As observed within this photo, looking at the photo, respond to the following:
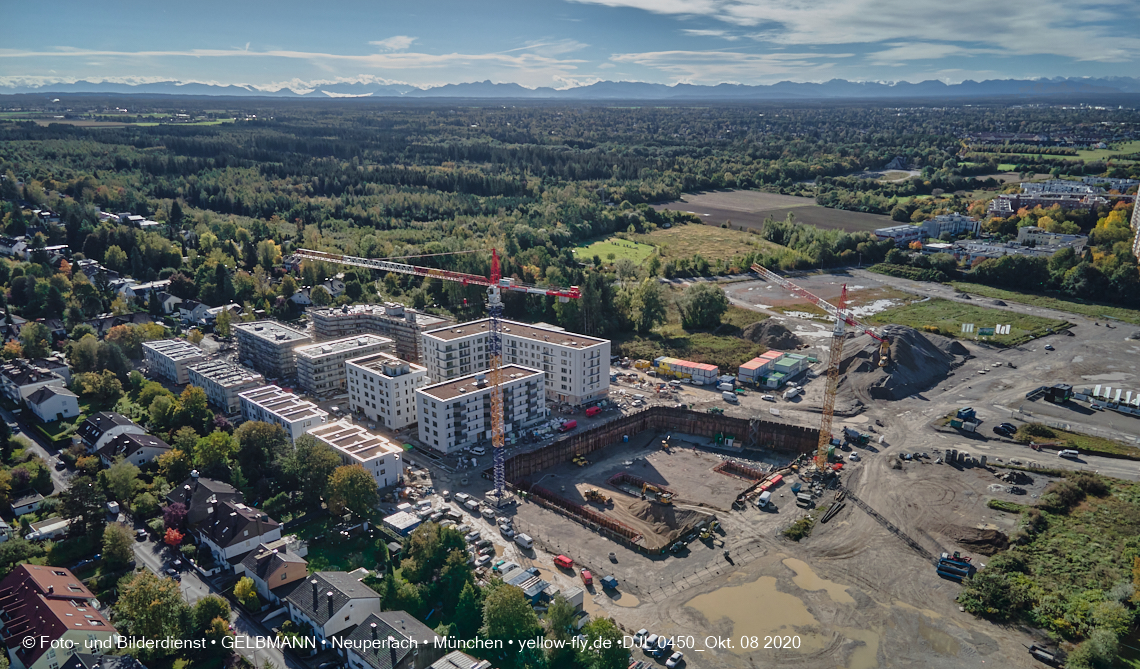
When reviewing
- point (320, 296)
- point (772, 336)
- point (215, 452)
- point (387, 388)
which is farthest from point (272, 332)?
point (772, 336)

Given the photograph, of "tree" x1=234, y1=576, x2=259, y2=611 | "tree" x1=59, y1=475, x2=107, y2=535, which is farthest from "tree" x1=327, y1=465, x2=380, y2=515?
"tree" x1=59, y1=475, x2=107, y2=535

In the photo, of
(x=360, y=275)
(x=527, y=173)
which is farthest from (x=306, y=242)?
(x=527, y=173)

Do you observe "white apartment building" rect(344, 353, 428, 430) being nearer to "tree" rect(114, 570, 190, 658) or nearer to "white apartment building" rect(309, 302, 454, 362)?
"white apartment building" rect(309, 302, 454, 362)

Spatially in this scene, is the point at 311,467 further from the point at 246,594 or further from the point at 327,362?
the point at 327,362

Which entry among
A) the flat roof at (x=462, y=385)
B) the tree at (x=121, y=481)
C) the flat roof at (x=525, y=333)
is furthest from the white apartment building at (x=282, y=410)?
the flat roof at (x=525, y=333)

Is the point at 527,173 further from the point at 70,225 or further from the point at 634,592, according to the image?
the point at 634,592

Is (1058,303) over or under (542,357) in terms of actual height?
over

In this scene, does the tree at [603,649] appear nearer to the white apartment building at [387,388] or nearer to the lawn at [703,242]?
the white apartment building at [387,388]
